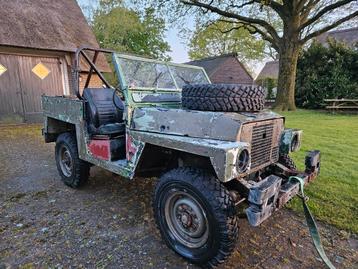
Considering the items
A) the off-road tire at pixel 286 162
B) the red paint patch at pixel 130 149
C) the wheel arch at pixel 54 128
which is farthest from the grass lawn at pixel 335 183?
the wheel arch at pixel 54 128

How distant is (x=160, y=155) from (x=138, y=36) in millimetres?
26834

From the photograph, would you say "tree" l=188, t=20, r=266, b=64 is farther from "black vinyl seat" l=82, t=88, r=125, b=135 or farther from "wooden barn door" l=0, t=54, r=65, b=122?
"black vinyl seat" l=82, t=88, r=125, b=135

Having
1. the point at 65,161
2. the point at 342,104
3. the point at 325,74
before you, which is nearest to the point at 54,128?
the point at 65,161

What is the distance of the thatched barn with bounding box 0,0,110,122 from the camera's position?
9.57m

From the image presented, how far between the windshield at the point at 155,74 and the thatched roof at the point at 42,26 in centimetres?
857

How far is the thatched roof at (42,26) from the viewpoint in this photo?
378 inches

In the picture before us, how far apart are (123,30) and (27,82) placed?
1747 centimetres

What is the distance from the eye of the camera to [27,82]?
10.1m

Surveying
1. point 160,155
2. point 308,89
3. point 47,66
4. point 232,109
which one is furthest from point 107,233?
point 308,89

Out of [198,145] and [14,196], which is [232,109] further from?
[14,196]

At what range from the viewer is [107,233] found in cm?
261

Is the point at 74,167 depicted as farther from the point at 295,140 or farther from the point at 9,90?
the point at 9,90

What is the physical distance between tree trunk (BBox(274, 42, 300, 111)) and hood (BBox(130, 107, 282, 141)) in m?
11.8

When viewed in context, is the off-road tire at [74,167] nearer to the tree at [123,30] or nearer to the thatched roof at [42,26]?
the thatched roof at [42,26]
